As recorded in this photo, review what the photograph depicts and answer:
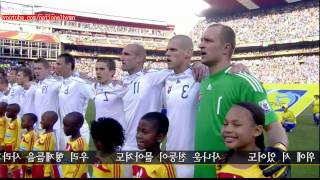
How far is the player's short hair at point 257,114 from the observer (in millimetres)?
2924

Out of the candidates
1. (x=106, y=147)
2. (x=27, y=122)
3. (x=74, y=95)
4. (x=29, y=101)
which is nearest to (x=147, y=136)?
→ (x=106, y=147)

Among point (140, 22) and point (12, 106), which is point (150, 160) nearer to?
point (12, 106)

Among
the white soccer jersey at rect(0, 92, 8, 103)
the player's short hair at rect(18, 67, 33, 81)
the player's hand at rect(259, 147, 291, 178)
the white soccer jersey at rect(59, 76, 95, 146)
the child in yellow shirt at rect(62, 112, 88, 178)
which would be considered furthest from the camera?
the white soccer jersey at rect(0, 92, 8, 103)

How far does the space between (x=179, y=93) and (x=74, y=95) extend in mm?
3015

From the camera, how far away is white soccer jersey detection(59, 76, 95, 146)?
268 inches

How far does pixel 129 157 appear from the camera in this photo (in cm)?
395

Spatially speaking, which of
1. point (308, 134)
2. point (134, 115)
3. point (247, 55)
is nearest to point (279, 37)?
point (247, 55)

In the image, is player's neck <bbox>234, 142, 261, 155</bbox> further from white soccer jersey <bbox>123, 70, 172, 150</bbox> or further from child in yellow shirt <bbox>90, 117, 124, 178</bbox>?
white soccer jersey <bbox>123, 70, 172, 150</bbox>

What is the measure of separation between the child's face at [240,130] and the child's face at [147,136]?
0.87 meters

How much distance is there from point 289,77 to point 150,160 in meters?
36.4

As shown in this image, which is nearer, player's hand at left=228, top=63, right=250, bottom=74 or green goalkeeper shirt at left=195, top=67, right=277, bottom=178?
green goalkeeper shirt at left=195, top=67, right=277, bottom=178

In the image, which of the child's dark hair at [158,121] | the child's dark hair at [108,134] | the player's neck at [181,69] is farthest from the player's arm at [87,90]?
the child's dark hair at [158,121]

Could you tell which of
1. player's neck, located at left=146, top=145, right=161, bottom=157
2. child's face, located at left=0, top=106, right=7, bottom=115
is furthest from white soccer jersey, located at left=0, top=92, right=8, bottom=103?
player's neck, located at left=146, top=145, right=161, bottom=157

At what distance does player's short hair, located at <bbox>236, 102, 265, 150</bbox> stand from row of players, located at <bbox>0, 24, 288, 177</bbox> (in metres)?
Answer: 0.09
